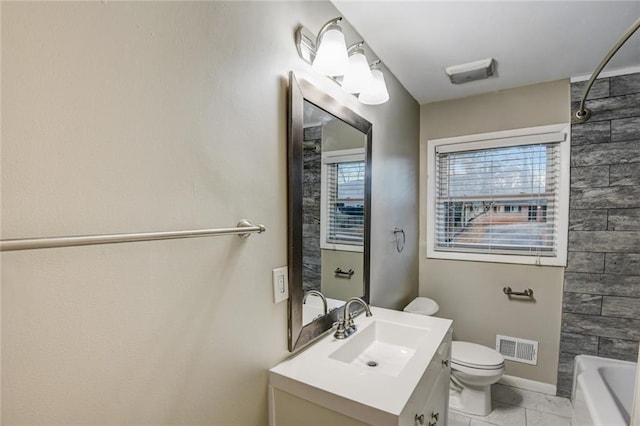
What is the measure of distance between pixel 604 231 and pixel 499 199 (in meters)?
0.70

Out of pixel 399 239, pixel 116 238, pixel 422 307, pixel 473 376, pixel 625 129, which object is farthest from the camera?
pixel 422 307

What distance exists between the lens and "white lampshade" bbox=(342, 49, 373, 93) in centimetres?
138

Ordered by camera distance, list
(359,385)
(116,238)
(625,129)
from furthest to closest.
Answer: (625,129), (359,385), (116,238)

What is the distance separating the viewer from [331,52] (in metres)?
1.21

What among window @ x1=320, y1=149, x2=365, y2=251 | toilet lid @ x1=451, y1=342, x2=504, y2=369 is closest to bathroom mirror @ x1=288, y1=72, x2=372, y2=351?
window @ x1=320, y1=149, x2=365, y2=251

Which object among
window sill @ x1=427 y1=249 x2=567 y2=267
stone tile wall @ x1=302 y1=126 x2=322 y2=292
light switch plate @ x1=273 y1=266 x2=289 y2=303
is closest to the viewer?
light switch plate @ x1=273 y1=266 x2=289 y2=303

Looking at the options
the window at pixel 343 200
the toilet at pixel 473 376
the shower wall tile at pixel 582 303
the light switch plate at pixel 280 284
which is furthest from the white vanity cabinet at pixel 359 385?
the shower wall tile at pixel 582 303

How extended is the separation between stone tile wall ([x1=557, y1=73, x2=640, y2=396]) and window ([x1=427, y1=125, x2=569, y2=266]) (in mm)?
108

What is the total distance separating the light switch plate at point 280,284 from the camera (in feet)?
3.72

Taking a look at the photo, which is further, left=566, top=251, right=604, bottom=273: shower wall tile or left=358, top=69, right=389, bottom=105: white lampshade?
left=566, top=251, right=604, bottom=273: shower wall tile

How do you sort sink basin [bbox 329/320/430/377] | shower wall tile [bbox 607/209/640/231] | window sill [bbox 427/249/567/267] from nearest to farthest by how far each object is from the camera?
1. sink basin [bbox 329/320/430/377]
2. shower wall tile [bbox 607/209/640/231]
3. window sill [bbox 427/249/567/267]

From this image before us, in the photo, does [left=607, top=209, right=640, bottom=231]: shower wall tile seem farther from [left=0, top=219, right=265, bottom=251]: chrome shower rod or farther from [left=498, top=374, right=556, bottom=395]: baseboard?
[left=0, top=219, right=265, bottom=251]: chrome shower rod

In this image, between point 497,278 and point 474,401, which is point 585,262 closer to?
point 497,278

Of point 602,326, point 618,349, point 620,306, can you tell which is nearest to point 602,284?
point 620,306
